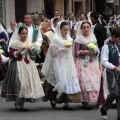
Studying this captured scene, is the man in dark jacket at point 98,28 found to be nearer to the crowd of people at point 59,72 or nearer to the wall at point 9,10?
the crowd of people at point 59,72

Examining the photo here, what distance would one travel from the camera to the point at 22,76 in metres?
9.05

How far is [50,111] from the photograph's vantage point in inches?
361

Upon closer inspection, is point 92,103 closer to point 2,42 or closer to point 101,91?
point 101,91

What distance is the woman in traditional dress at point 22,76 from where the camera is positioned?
9.02 m

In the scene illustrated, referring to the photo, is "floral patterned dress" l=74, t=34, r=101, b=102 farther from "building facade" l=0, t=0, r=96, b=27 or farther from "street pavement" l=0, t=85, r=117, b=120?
"building facade" l=0, t=0, r=96, b=27

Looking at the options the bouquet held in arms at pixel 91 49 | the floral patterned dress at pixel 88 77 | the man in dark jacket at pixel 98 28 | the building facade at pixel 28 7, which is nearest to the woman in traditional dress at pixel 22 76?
the floral patterned dress at pixel 88 77

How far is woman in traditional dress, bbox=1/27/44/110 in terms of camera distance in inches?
355

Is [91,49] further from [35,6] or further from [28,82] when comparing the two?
[35,6]

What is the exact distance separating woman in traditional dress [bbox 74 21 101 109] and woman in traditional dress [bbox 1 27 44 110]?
0.83 metres


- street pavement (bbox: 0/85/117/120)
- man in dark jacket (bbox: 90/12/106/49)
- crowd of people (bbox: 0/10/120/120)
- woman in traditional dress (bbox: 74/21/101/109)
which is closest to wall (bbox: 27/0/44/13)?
man in dark jacket (bbox: 90/12/106/49)

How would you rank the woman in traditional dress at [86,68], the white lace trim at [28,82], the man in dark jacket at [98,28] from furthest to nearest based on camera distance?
the man in dark jacket at [98,28], the woman in traditional dress at [86,68], the white lace trim at [28,82]

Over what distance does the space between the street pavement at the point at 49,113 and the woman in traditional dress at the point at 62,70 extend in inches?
9.9

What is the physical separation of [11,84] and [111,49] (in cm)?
219

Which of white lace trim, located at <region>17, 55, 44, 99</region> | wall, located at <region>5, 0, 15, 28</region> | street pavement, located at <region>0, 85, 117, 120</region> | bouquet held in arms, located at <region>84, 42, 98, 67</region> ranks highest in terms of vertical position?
wall, located at <region>5, 0, 15, 28</region>
